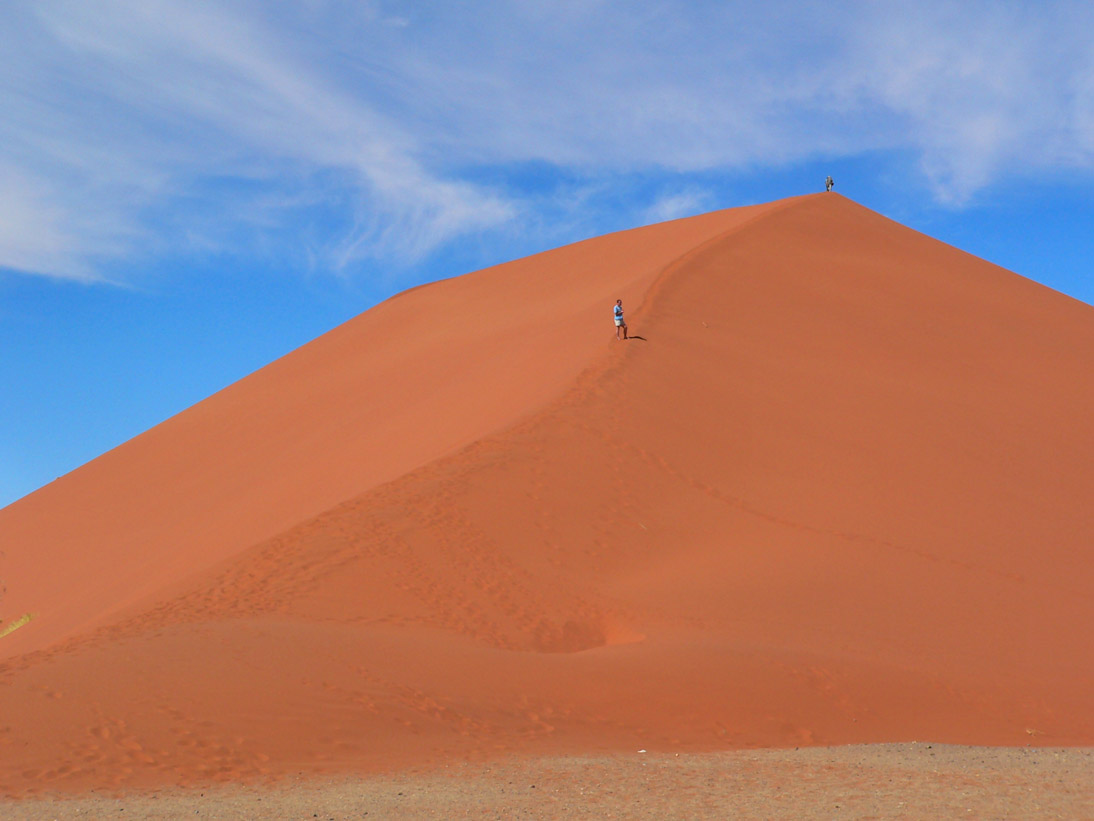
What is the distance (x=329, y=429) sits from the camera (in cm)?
2262

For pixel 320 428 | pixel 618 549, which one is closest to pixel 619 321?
pixel 618 549

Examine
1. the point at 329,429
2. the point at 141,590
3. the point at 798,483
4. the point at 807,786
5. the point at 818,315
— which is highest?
the point at 818,315

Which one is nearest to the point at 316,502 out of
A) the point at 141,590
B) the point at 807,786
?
the point at 141,590

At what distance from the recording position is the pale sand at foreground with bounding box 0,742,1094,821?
6.90 metres

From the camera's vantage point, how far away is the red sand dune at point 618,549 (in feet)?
30.1

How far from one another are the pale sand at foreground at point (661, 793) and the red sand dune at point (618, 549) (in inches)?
18.7

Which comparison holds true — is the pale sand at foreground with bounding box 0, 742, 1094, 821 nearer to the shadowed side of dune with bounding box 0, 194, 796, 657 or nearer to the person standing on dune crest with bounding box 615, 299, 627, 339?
the shadowed side of dune with bounding box 0, 194, 796, 657

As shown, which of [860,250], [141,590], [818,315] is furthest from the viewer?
[860,250]

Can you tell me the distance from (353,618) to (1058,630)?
850 centimetres

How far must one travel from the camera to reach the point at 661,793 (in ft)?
24.5

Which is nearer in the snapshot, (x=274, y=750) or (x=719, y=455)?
(x=274, y=750)

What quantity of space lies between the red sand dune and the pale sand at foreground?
476 millimetres

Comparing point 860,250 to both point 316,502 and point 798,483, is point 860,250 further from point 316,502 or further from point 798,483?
point 316,502

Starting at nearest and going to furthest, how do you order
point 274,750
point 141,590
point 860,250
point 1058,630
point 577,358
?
point 274,750
point 1058,630
point 141,590
point 577,358
point 860,250
